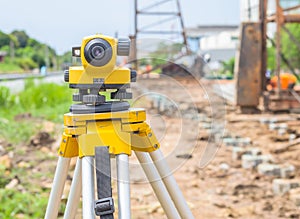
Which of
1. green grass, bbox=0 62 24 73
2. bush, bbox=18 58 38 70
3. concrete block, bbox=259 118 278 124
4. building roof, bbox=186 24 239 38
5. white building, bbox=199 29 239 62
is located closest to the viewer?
concrete block, bbox=259 118 278 124

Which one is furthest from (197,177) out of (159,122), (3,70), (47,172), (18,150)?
(3,70)

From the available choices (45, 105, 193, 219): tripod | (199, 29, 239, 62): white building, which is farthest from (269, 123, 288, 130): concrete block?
(199, 29, 239, 62): white building

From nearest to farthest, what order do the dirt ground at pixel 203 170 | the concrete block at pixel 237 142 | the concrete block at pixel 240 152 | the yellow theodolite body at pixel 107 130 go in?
1. the yellow theodolite body at pixel 107 130
2. the dirt ground at pixel 203 170
3. the concrete block at pixel 240 152
4. the concrete block at pixel 237 142

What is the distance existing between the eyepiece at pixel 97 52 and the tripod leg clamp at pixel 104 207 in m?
0.39

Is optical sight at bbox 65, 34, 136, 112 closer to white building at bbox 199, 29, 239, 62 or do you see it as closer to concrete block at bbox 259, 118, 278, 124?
concrete block at bbox 259, 118, 278, 124

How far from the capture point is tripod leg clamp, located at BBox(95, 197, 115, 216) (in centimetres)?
134

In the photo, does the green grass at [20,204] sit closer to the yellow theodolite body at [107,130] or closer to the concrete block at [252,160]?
the yellow theodolite body at [107,130]

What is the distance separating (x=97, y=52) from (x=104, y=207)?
444 mm

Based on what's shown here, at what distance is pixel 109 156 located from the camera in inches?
55.7

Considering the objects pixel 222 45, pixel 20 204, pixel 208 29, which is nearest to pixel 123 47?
pixel 20 204

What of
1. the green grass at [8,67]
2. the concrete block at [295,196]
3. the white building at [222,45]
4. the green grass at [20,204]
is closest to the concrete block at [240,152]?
the concrete block at [295,196]

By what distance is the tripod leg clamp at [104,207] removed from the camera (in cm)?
134

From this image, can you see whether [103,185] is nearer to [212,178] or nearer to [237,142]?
[212,178]

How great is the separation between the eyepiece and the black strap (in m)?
0.25
